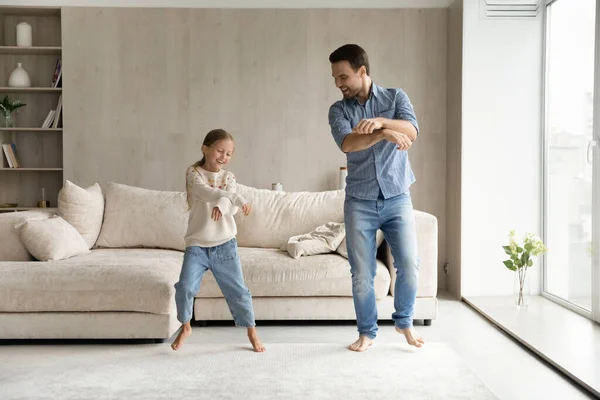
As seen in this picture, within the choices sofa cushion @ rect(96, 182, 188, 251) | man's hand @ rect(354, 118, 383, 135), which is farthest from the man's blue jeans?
sofa cushion @ rect(96, 182, 188, 251)

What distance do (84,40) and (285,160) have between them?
1763 mm

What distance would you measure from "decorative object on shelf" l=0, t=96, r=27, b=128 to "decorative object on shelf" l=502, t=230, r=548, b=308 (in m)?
3.76

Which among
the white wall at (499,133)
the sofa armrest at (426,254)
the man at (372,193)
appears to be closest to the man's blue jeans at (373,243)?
the man at (372,193)

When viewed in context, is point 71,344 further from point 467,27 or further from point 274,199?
point 467,27

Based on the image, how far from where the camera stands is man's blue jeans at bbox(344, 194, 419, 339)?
10.8 ft

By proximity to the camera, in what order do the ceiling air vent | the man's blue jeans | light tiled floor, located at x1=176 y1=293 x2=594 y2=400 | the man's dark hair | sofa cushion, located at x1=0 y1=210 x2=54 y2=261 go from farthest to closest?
the ceiling air vent
sofa cushion, located at x1=0 y1=210 x2=54 y2=261
the man's blue jeans
the man's dark hair
light tiled floor, located at x1=176 y1=293 x2=594 y2=400

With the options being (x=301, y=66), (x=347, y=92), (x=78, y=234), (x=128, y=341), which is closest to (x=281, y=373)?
(x=128, y=341)

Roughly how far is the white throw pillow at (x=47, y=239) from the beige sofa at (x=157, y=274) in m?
0.06

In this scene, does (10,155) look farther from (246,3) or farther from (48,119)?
(246,3)

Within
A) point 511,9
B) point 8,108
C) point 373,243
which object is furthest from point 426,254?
point 8,108

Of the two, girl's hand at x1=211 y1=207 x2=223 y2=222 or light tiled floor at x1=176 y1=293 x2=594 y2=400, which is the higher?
girl's hand at x1=211 y1=207 x2=223 y2=222

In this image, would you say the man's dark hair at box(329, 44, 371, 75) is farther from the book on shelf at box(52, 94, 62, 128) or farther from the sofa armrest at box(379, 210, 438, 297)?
the book on shelf at box(52, 94, 62, 128)

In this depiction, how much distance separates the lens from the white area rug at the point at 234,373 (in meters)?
2.75

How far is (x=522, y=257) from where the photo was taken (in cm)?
442
